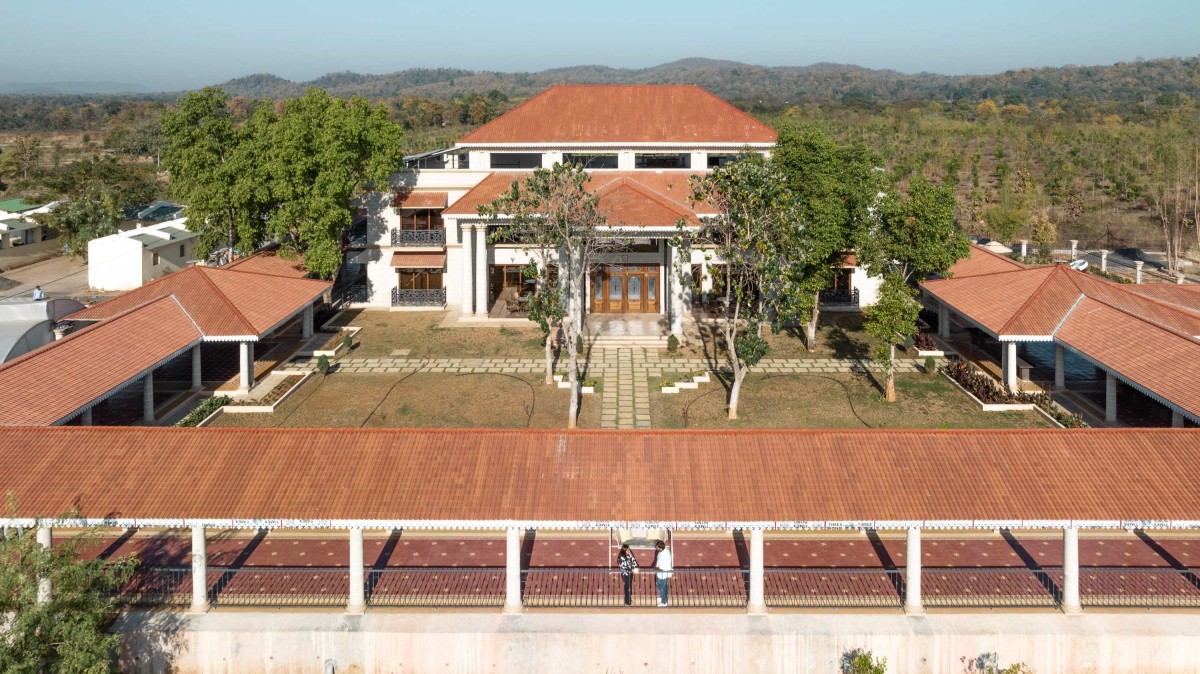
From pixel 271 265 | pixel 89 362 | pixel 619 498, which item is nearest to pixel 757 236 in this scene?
pixel 619 498

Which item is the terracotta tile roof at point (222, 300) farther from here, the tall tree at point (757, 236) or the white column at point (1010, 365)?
the white column at point (1010, 365)

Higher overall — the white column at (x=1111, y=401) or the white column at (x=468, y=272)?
the white column at (x=468, y=272)

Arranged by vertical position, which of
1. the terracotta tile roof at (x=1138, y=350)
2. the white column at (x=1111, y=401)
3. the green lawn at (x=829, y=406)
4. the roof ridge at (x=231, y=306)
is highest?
the roof ridge at (x=231, y=306)

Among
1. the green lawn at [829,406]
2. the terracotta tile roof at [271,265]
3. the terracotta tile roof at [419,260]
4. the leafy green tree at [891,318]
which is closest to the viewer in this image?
the green lawn at [829,406]

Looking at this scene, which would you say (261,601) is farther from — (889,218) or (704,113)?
(704,113)

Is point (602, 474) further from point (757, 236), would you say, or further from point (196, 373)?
point (196, 373)

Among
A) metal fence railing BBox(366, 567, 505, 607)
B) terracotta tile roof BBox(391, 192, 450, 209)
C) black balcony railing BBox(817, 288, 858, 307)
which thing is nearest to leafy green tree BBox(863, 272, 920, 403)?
black balcony railing BBox(817, 288, 858, 307)

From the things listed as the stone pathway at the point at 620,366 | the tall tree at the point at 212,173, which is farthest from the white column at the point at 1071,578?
the tall tree at the point at 212,173

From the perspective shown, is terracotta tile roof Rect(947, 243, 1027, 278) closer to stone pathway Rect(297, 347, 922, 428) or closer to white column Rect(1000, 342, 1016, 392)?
stone pathway Rect(297, 347, 922, 428)
